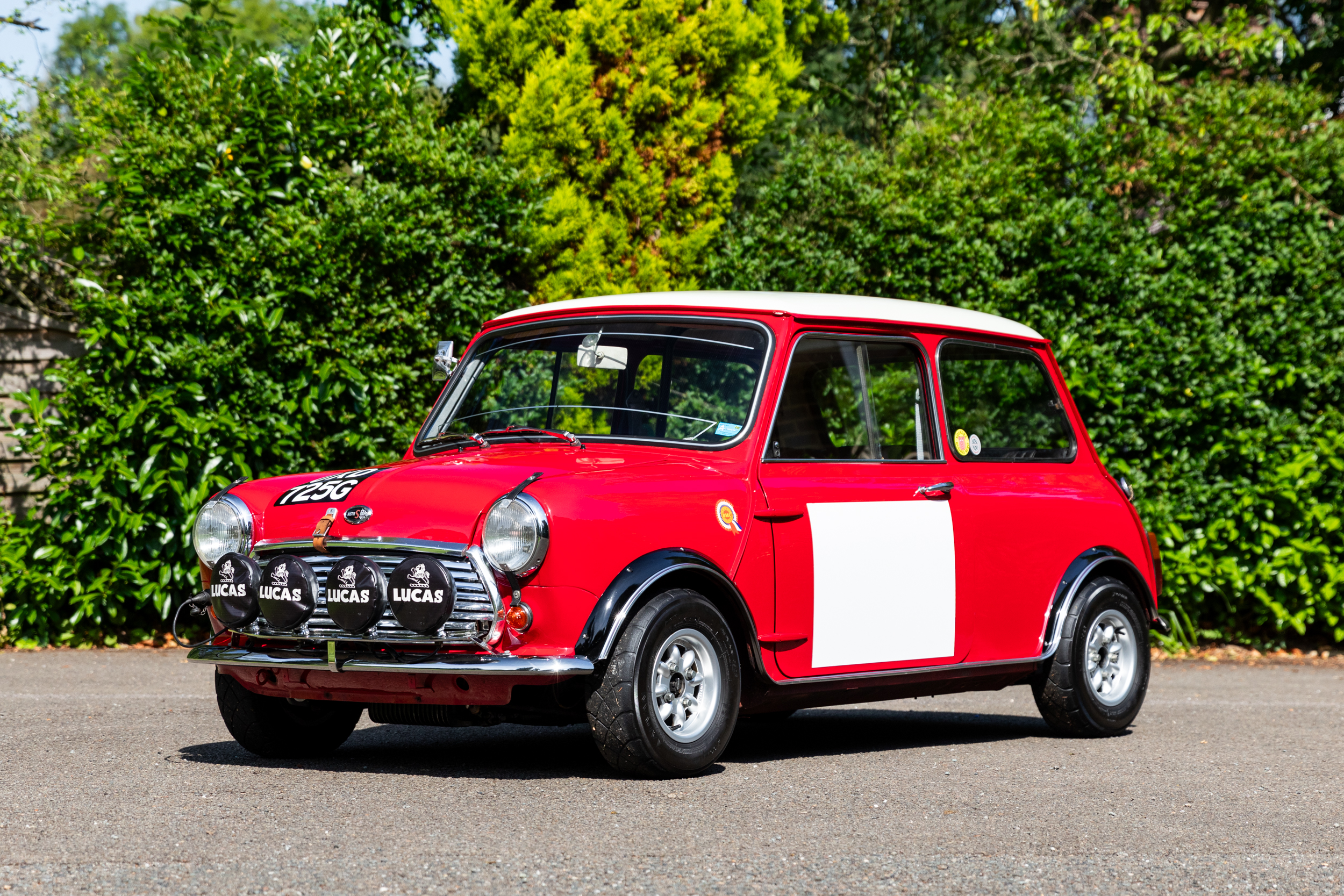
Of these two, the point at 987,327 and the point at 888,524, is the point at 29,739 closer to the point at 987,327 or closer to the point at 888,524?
the point at 888,524

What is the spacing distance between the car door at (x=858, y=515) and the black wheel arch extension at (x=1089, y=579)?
2.15 feet

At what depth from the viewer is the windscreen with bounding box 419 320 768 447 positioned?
248 inches

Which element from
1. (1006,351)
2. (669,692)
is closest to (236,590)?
(669,692)

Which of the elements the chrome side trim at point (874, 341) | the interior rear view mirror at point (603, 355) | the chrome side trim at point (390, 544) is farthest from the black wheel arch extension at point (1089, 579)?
the chrome side trim at point (390, 544)

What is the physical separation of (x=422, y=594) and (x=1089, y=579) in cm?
356

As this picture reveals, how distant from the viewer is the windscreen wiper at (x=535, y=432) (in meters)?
6.25

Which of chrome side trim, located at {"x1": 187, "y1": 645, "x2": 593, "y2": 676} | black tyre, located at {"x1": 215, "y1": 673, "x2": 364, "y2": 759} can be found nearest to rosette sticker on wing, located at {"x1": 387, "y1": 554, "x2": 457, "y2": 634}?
chrome side trim, located at {"x1": 187, "y1": 645, "x2": 593, "y2": 676}

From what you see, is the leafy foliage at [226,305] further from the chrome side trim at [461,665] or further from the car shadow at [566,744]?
the chrome side trim at [461,665]

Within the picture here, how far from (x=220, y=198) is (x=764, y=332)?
5.07 metres

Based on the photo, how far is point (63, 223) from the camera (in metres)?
10.8

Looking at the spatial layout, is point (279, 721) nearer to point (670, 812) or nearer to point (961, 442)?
point (670, 812)

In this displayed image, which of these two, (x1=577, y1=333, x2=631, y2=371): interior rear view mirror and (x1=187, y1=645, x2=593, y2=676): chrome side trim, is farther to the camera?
(x1=577, y1=333, x2=631, y2=371): interior rear view mirror

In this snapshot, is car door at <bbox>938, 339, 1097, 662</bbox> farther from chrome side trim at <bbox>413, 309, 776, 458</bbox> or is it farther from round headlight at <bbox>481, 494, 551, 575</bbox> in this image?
→ round headlight at <bbox>481, 494, 551, 575</bbox>

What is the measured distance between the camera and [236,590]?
18.5ft
